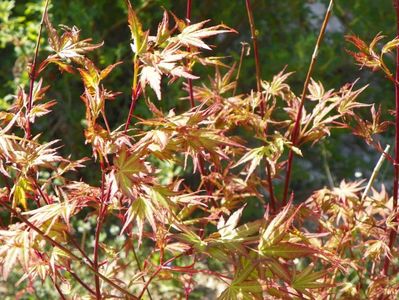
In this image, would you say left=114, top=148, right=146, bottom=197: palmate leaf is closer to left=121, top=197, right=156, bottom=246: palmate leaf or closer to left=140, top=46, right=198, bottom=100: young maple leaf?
left=121, top=197, right=156, bottom=246: palmate leaf

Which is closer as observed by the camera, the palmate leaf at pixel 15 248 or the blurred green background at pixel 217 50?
the palmate leaf at pixel 15 248

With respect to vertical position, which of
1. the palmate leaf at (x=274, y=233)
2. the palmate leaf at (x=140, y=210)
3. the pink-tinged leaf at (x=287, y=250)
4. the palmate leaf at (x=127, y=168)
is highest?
the palmate leaf at (x=127, y=168)

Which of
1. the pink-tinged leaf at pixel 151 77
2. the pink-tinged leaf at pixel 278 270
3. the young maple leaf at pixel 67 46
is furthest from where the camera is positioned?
the young maple leaf at pixel 67 46

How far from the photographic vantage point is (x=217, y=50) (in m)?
4.93

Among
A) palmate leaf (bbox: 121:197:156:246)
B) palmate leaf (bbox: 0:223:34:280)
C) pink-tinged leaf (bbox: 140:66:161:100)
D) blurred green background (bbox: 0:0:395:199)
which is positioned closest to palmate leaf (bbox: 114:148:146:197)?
palmate leaf (bbox: 121:197:156:246)

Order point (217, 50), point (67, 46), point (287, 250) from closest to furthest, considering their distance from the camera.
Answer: point (287, 250) → point (67, 46) → point (217, 50)

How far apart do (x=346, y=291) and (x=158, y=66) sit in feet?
3.36

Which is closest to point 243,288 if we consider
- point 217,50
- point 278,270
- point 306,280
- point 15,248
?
point 278,270

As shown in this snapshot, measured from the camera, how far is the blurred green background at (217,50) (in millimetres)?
4262

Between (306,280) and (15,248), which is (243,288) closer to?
(306,280)

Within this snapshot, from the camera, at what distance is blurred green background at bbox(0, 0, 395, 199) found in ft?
14.0

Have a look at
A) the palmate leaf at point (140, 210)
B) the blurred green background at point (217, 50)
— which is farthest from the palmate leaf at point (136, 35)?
the blurred green background at point (217, 50)

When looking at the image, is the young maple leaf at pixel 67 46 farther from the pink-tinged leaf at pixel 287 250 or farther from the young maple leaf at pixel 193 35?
the pink-tinged leaf at pixel 287 250

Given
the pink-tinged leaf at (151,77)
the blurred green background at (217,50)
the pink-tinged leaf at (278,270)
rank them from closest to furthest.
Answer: the pink-tinged leaf at (151,77) → the pink-tinged leaf at (278,270) → the blurred green background at (217,50)
